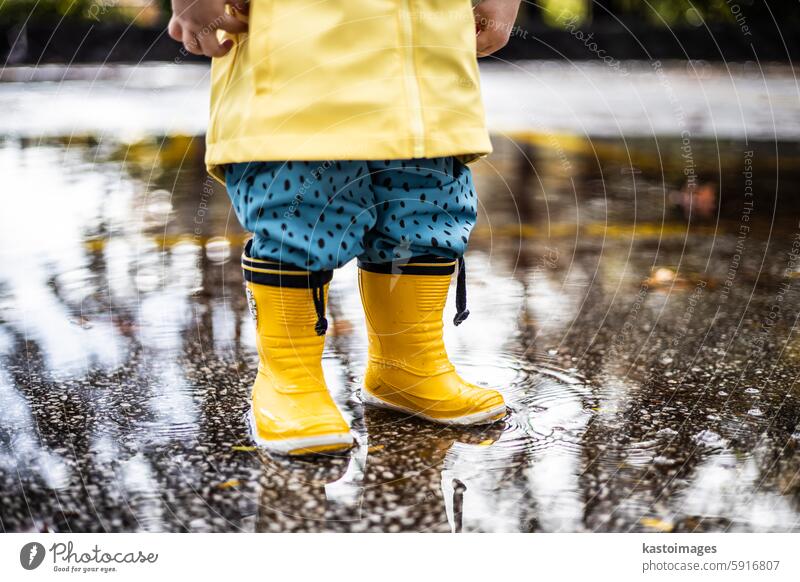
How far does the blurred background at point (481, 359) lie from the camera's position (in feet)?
4.74

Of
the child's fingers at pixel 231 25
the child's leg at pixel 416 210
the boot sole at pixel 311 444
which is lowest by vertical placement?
the boot sole at pixel 311 444

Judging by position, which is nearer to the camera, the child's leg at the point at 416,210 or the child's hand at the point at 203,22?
the child's hand at the point at 203,22

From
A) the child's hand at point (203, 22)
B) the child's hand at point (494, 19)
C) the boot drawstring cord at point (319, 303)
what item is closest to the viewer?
the child's hand at point (203, 22)

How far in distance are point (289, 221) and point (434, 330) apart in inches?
14.8

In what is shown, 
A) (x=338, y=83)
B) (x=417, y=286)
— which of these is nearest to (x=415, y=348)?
(x=417, y=286)

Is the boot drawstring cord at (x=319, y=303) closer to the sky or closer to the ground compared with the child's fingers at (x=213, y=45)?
closer to the ground

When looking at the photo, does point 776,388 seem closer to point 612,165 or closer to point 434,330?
point 434,330

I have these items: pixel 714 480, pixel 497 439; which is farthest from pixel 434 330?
pixel 714 480

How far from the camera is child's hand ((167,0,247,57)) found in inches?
61.3

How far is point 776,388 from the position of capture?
1.92 m

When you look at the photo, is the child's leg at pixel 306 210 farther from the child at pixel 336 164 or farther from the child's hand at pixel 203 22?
the child's hand at pixel 203 22
